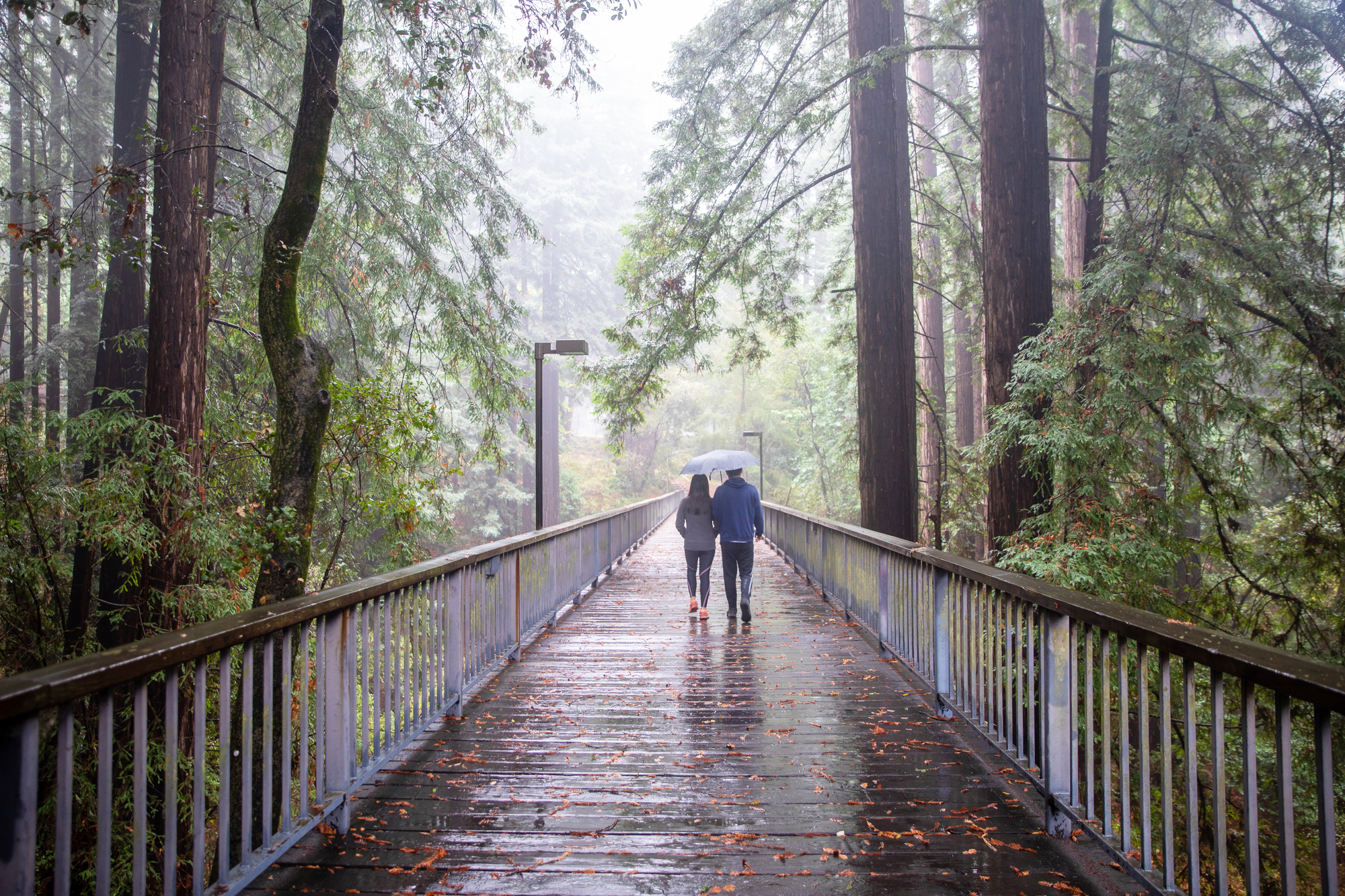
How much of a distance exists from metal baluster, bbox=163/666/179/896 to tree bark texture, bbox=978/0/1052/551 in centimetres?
587

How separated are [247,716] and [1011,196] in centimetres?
674

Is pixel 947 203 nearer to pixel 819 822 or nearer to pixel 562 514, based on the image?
pixel 819 822

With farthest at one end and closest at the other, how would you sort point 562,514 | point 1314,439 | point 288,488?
point 562,514
point 1314,439
point 288,488

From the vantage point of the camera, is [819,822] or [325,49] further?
[325,49]

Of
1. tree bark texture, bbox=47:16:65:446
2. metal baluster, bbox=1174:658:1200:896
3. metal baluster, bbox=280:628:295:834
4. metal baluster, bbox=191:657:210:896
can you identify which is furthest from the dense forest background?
metal baluster, bbox=1174:658:1200:896

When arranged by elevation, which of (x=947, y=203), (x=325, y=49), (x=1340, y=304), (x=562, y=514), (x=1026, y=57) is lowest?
(x=562, y=514)

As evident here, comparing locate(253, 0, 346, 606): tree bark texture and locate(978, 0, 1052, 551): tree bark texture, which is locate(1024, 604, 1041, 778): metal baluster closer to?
locate(978, 0, 1052, 551): tree bark texture

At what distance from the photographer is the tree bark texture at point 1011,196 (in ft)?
20.7

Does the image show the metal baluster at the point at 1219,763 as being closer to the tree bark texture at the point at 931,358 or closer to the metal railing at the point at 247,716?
the metal railing at the point at 247,716

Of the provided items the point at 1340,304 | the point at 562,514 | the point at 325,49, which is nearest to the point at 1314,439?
the point at 1340,304

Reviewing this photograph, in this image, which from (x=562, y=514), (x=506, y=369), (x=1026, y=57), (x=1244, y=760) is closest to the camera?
(x=1244, y=760)

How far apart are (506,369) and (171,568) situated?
154 inches

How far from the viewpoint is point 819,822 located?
3.09m

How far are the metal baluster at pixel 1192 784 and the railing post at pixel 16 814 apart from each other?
294 centimetres
